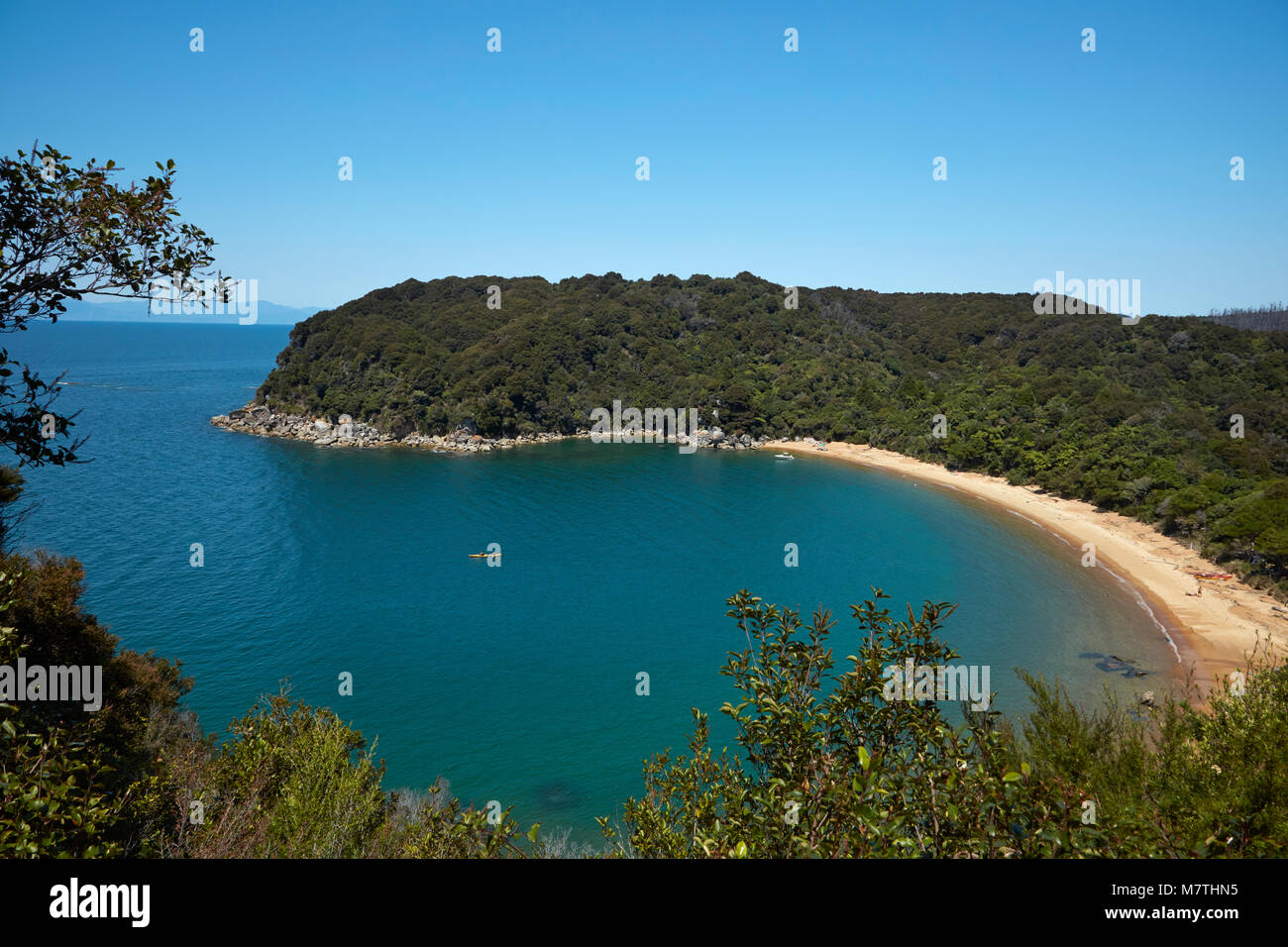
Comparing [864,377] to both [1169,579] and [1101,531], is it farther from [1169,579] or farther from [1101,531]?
[1169,579]

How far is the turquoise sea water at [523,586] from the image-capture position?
25.5 meters

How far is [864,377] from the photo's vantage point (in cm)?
9094

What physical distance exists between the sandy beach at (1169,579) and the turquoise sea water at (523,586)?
1.58 m

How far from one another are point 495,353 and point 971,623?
66.5 metres

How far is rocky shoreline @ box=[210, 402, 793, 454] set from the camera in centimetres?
7669

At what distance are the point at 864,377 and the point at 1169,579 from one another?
55.3 meters

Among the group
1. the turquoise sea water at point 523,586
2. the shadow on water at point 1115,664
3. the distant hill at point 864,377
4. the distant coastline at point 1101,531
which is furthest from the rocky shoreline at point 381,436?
the shadow on water at point 1115,664

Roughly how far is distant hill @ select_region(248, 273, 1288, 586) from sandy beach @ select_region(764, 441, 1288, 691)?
1.78 meters

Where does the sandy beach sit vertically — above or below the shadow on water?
above

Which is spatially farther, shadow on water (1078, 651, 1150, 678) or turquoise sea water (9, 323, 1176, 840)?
shadow on water (1078, 651, 1150, 678)

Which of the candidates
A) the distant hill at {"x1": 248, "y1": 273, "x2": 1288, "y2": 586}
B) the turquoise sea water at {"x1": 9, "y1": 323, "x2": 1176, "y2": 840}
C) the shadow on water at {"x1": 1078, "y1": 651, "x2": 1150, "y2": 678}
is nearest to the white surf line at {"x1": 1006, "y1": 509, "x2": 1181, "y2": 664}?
the turquoise sea water at {"x1": 9, "y1": 323, "x2": 1176, "y2": 840}

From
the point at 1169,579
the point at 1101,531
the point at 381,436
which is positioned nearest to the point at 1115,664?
the point at 1169,579

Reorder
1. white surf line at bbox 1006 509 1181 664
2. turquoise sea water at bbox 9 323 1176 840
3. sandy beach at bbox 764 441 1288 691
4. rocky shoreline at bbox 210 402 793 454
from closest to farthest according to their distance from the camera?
1. turquoise sea water at bbox 9 323 1176 840
2. sandy beach at bbox 764 441 1288 691
3. white surf line at bbox 1006 509 1181 664
4. rocky shoreline at bbox 210 402 793 454

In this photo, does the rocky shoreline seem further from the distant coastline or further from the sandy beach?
the sandy beach
